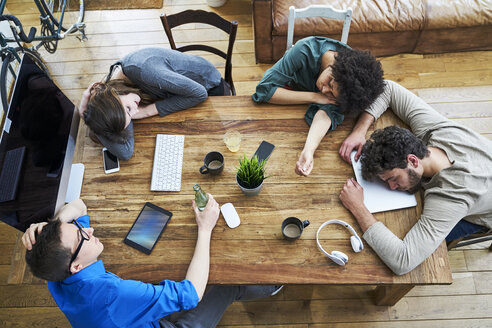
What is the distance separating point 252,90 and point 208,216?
1.66 m

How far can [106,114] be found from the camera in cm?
160

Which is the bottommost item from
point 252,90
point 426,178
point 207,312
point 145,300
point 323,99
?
point 207,312

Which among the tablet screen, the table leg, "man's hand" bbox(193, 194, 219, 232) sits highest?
"man's hand" bbox(193, 194, 219, 232)

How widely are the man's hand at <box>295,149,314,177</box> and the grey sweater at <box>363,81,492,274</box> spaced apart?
1.25 ft

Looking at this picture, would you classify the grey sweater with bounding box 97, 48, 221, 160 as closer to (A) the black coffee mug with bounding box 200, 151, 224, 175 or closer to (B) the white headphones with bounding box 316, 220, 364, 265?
(A) the black coffee mug with bounding box 200, 151, 224, 175

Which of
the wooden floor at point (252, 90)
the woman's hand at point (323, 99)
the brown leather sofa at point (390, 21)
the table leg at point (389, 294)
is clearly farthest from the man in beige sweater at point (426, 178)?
the brown leather sofa at point (390, 21)

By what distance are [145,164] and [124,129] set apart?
7.8 inches

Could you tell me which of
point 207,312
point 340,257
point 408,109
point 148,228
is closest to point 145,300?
point 148,228

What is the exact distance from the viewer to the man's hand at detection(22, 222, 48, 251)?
1.41 meters

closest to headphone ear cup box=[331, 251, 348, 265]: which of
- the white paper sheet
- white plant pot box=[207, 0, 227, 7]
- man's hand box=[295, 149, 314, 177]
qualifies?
the white paper sheet

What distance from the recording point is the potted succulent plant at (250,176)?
5.04 ft

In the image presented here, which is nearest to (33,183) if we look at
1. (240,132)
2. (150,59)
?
(150,59)

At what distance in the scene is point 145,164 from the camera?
5.74 ft

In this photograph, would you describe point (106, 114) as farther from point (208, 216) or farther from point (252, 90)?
point (252, 90)
